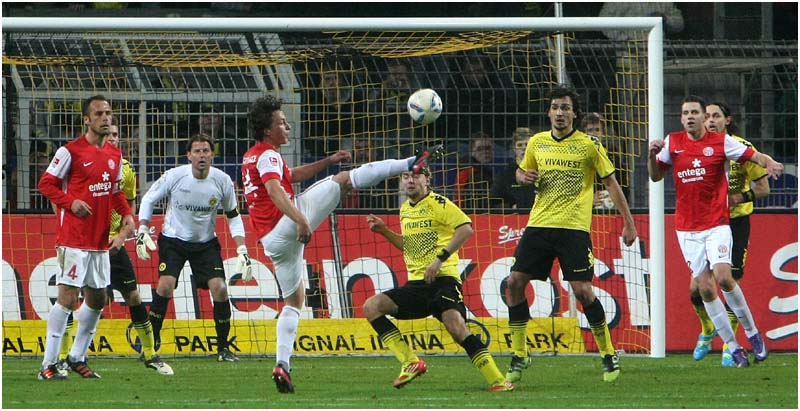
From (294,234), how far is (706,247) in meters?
3.47

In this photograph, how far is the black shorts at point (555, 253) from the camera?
31.5 ft

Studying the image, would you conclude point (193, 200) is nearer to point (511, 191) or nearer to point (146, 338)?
point (146, 338)

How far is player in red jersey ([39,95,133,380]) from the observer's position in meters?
9.88

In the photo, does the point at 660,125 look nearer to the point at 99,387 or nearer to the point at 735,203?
the point at 735,203

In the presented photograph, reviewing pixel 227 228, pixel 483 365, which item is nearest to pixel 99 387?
pixel 483 365

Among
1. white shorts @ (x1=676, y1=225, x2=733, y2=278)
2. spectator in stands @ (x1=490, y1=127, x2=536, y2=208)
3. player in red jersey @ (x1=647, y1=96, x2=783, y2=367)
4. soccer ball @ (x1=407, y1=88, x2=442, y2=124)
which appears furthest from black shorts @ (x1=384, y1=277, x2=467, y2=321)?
spectator in stands @ (x1=490, y1=127, x2=536, y2=208)

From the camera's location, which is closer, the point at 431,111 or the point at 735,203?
the point at 431,111

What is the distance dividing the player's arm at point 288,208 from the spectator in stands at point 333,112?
14.1ft

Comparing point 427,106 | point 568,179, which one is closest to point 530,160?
point 568,179

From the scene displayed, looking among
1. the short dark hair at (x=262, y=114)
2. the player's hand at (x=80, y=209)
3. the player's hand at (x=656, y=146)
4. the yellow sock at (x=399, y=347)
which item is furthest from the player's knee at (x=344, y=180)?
the player's hand at (x=656, y=146)

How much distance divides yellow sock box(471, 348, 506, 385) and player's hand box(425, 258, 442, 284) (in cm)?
73

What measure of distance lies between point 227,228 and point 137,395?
406cm

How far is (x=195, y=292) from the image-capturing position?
1284cm

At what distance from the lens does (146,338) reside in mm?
11102
